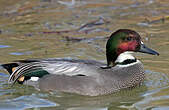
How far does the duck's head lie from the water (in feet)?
1.90

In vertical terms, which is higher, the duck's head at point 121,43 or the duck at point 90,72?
the duck's head at point 121,43

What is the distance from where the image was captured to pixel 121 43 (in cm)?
739

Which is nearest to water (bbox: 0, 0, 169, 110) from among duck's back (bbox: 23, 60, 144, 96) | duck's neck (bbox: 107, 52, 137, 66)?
duck's back (bbox: 23, 60, 144, 96)

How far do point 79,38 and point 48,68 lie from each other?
2721mm

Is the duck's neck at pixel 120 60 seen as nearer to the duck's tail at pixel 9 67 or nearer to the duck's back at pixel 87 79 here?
the duck's back at pixel 87 79

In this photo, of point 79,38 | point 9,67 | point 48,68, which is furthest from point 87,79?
point 79,38

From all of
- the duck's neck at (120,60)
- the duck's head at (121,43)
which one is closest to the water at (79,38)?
the duck's neck at (120,60)

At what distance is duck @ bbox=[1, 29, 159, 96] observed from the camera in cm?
702

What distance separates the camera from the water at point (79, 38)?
673cm

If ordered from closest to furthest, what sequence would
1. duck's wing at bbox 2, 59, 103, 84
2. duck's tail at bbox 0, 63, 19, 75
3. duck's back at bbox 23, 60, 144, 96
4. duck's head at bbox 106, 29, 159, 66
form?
duck's back at bbox 23, 60, 144, 96 → duck's wing at bbox 2, 59, 103, 84 → duck's head at bbox 106, 29, 159, 66 → duck's tail at bbox 0, 63, 19, 75

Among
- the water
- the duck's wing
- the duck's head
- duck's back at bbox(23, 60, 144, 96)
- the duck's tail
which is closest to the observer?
the water

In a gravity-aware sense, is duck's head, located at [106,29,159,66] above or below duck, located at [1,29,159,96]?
above

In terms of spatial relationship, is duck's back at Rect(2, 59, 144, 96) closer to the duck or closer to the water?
the duck

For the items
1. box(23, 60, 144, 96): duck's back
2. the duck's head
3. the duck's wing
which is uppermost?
the duck's head
